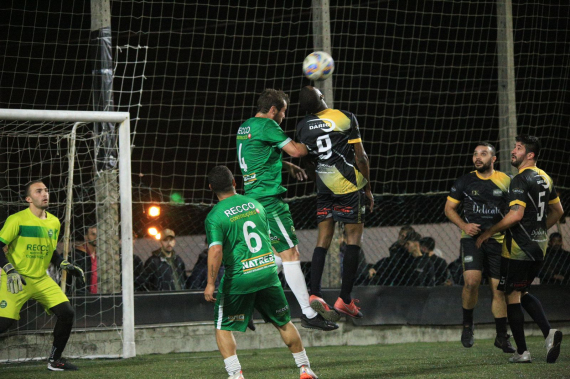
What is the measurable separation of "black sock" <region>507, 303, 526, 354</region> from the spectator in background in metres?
5.31

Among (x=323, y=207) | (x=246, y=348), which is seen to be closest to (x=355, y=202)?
(x=323, y=207)

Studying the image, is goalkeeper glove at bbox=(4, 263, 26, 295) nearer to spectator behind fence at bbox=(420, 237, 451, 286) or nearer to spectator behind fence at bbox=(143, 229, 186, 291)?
spectator behind fence at bbox=(143, 229, 186, 291)

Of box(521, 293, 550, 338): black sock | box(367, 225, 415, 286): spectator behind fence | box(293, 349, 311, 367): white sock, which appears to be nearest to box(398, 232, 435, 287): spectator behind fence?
box(367, 225, 415, 286): spectator behind fence

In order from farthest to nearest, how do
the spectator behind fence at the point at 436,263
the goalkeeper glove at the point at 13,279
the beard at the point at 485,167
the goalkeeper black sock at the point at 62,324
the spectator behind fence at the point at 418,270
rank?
1. the spectator behind fence at the point at 436,263
2. the spectator behind fence at the point at 418,270
3. the beard at the point at 485,167
4. the goalkeeper black sock at the point at 62,324
5. the goalkeeper glove at the point at 13,279

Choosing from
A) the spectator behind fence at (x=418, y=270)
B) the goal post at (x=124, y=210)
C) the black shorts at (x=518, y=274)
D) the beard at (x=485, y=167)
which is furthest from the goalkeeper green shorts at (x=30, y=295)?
the spectator behind fence at (x=418, y=270)

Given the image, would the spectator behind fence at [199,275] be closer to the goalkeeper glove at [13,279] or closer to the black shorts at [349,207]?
the goalkeeper glove at [13,279]

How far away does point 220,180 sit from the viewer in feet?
19.5

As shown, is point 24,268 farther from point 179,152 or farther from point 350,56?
point 179,152

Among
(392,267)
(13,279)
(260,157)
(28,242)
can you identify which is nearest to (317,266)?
(260,157)

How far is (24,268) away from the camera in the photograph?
838 centimetres

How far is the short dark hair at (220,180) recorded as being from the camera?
19.5 ft

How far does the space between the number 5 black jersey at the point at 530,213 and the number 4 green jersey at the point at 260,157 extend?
252 centimetres

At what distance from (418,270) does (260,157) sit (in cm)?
528

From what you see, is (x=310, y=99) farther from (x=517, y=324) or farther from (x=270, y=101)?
(x=517, y=324)
